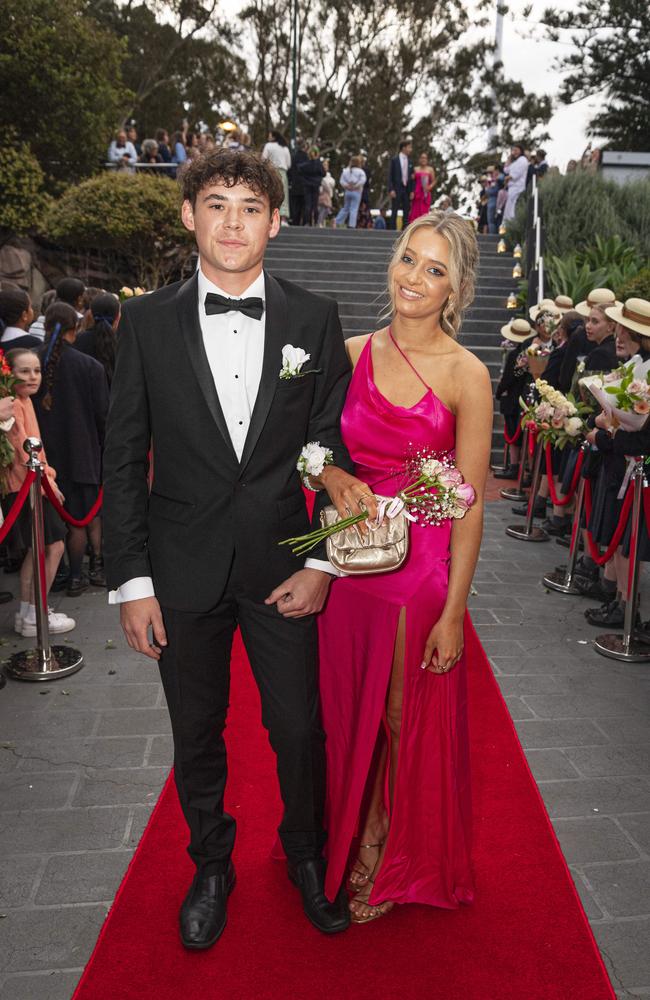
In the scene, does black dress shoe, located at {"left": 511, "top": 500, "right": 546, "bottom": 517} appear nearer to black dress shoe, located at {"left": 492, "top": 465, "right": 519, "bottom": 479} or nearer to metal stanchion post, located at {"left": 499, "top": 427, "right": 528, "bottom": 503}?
metal stanchion post, located at {"left": 499, "top": 427, "right": 528, "bottom": 503}

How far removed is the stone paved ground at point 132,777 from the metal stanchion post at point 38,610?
109 millimetres

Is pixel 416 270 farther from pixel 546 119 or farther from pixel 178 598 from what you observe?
pixel 546 119

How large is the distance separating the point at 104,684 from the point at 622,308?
4.30m

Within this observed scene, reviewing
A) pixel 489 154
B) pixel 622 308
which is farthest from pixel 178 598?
pixel 489 154

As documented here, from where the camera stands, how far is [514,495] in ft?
31.9

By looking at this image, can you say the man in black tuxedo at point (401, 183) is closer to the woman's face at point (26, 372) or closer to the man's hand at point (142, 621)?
the woman's face at point (26, 372)

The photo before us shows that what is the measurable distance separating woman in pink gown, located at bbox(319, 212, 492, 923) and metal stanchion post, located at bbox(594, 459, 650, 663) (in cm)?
282

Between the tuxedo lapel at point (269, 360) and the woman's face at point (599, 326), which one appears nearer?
the tuxedo lapel at point (269, 360)

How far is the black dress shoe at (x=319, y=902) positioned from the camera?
274cm

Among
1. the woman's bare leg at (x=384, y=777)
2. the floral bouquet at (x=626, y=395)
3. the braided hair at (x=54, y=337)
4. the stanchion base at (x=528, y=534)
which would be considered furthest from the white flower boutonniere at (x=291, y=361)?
the stanchion base at (x=528, y=534)

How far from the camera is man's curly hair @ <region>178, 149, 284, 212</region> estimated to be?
2379mm

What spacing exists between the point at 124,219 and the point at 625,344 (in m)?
12.5

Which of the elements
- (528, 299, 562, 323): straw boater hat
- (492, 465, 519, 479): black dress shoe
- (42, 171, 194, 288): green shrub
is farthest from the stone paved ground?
(42, 171, 194, 288): green shrub

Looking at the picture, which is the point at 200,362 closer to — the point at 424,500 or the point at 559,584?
the point at 424,500
